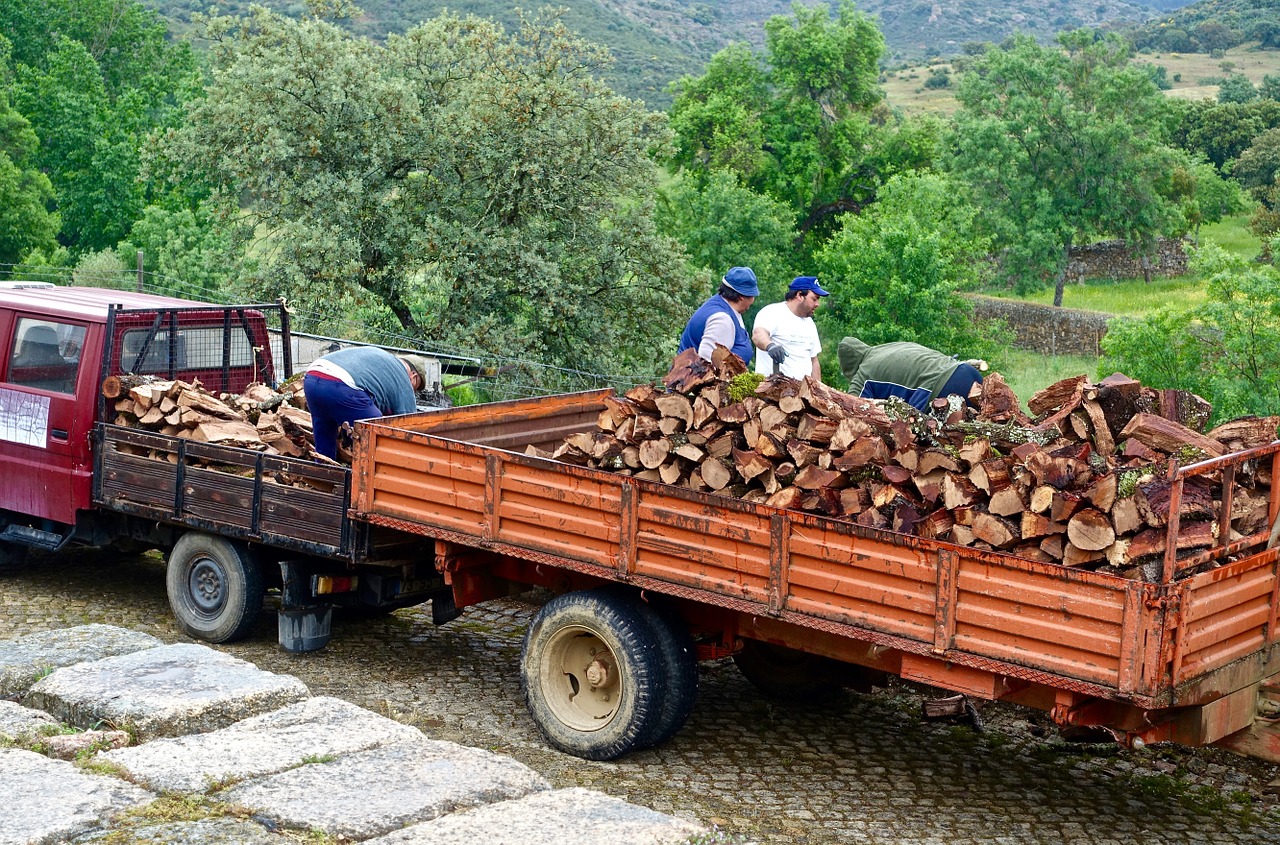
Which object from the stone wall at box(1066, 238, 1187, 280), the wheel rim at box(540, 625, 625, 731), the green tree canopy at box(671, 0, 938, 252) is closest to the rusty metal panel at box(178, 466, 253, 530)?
the wheel rim at box(540, 625, 625, 731)

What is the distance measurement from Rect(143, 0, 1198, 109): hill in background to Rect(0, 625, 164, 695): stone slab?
4859cm

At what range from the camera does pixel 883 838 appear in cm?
618

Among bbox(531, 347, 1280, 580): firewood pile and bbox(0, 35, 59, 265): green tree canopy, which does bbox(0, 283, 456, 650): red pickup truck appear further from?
bbox(0, 35, 59, 265): green tree canopy

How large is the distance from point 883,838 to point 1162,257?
50.2m

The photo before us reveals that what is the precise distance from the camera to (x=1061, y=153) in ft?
169

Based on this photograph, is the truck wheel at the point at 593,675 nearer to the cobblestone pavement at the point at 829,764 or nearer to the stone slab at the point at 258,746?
the cobblestone pavement at the point at 829,764

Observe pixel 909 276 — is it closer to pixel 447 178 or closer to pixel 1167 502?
pixel 447 178

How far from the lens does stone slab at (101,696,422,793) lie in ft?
17.7

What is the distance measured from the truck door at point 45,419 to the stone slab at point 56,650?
2080 mm

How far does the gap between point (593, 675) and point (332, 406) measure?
9.01 feet

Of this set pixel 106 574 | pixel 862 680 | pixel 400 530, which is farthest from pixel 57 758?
pixel 106 574

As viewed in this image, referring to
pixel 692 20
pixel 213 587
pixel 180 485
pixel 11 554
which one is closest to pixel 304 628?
pixel 213 587

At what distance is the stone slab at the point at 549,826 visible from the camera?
15.8 feet

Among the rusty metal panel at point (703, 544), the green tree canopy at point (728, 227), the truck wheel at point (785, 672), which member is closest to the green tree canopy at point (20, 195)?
the green tree canopy at point (728, 227)
